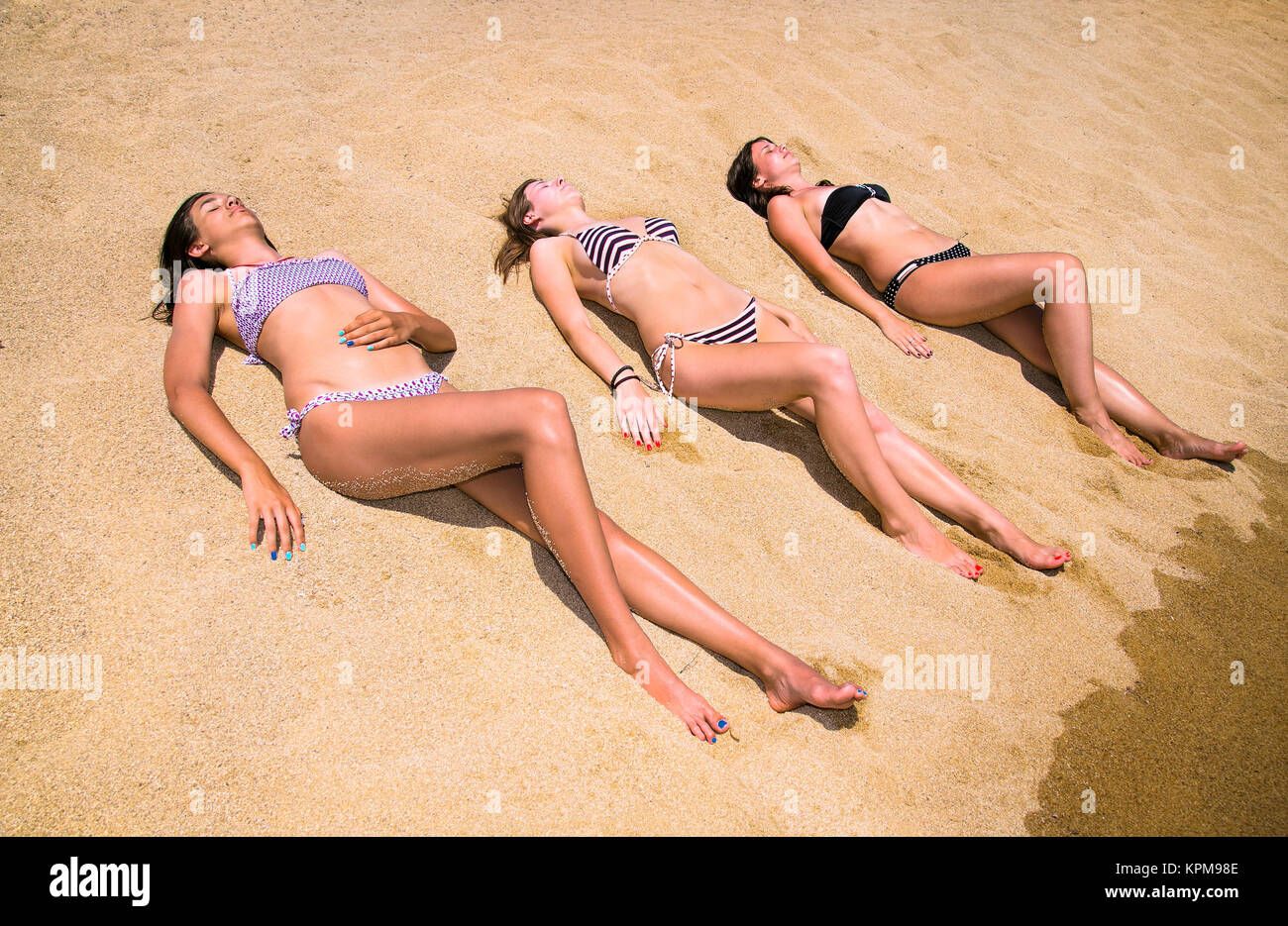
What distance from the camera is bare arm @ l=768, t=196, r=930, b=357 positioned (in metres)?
3.76

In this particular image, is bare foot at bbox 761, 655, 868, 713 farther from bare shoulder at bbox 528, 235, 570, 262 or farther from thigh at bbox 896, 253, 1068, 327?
thigh at bbox 896, 253, 1068, 327

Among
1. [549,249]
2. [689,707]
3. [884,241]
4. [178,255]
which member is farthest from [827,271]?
[178,255]

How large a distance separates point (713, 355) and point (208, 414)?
1.79 meters

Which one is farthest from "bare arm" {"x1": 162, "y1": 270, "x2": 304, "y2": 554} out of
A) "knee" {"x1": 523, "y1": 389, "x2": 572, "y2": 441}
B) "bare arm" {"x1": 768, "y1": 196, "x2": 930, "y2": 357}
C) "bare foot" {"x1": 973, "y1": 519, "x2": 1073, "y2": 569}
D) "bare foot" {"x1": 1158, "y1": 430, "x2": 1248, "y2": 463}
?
"bare foot" {"x1": 1158, "y1": 430, "x2": 1248, "y2": 463}

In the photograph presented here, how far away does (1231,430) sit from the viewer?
3.73 m

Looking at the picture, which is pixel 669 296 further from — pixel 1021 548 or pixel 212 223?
pixel 212 223

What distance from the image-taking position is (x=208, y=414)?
2.53 metres

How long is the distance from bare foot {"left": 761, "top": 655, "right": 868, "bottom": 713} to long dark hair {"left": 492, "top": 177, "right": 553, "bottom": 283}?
2213 mm

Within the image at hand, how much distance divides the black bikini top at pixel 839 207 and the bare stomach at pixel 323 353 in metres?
2.29

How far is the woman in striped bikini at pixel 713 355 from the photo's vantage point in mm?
2852
